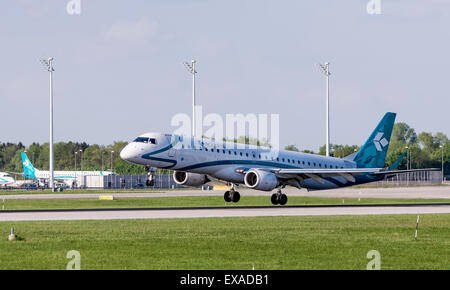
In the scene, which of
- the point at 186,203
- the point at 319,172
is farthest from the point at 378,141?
the point at 186,203

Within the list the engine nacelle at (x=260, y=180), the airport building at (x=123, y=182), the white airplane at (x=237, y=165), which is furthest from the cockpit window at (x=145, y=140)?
the airport building at (x=123, y=182)

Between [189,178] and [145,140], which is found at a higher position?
[145,140]

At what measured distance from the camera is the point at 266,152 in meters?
63.8

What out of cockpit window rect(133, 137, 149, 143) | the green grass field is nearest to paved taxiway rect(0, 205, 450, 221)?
the green grass field

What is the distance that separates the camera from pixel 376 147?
73.5m

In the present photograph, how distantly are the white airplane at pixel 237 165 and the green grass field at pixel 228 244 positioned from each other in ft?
44.4

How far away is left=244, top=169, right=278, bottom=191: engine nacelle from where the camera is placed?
2340 inches

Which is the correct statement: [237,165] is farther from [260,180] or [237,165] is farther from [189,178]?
[189,178]

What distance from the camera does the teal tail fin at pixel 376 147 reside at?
240 ft

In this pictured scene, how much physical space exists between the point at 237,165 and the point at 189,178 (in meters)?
4.22

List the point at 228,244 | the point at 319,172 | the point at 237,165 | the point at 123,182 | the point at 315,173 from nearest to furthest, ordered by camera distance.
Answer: the point at 228,244, the point at 237,165, the point at 319,172, the point at 315,173, the point at 123,182

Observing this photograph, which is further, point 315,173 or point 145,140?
point 315,173

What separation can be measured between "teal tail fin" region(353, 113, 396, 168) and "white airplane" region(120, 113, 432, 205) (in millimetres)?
1919
